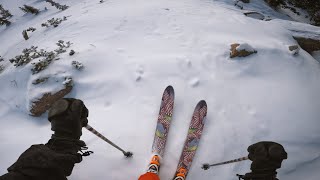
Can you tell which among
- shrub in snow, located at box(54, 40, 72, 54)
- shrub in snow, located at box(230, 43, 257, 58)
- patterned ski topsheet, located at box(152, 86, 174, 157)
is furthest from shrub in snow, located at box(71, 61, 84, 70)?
shrub in snow, located at box(230, 43, 257, 58)

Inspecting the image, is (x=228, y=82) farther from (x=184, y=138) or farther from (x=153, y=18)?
(x=153, y=18)

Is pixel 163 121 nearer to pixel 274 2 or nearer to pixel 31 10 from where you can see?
pixel 274 2

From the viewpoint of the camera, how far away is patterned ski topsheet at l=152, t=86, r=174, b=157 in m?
4.32

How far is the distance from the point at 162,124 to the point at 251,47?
108 inches

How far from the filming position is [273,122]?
452 centimetres

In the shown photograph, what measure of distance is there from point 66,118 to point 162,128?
2.24 m

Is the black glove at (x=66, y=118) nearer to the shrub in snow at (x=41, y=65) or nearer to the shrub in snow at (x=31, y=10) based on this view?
the shrub in snow at (x=41, y=65)

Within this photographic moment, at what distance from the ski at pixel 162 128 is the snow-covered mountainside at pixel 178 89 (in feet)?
0.47

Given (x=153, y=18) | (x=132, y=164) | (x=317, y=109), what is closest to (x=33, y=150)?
(x=132, y=164)

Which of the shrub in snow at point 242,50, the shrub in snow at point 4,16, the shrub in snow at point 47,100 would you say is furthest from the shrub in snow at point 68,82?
the shrub in snow at point 4,16

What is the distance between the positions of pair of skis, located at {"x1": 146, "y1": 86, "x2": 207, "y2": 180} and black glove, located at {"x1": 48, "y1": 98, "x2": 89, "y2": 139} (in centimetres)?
192

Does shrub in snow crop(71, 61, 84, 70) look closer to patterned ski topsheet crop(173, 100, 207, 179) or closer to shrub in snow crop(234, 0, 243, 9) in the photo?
patterned ski topsheet crop(173, 100, 207, 179)

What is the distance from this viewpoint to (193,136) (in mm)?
4426

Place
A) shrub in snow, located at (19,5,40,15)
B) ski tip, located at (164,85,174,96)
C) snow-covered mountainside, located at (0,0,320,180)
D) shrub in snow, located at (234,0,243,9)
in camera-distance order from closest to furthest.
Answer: snow-covered mountainside, located at (0,0,320,180)
ski tip, located at (164,85,174,96)
shrub in snow, located at (234,0,243,9)
shrub in snow, located at (19,5,40,15)
